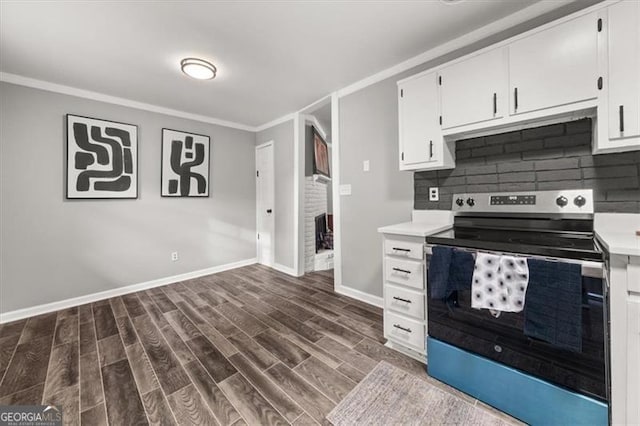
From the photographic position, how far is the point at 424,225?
1.98 metres

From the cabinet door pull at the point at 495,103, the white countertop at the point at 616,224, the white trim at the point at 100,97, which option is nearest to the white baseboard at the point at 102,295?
the white trim at the point at 100,97

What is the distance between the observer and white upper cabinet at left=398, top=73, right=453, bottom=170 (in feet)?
6.20

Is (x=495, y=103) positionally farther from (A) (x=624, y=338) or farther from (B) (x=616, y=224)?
(A) (x=624, y=338)

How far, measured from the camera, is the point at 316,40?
6.70 feet

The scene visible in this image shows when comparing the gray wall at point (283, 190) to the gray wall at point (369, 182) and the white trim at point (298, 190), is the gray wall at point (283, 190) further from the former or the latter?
Result: the gray wall at point (369, 182)

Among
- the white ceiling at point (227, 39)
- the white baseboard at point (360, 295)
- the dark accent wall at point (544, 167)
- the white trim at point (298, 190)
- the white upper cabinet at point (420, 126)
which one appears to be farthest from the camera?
the white trim at point (298, 190)

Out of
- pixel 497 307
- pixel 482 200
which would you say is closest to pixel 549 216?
pixel 482 200

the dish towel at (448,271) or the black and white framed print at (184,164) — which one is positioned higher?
the black and white framed print at (184,164)

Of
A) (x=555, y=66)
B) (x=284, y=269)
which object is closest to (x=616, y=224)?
(x=555, y=66)

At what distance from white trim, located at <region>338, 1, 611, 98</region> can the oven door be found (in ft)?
5.09

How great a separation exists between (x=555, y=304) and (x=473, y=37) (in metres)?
2.01

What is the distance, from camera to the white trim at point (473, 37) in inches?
64.5

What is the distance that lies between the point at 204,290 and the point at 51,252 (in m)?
1.64

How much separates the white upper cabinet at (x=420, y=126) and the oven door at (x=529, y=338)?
809mm
